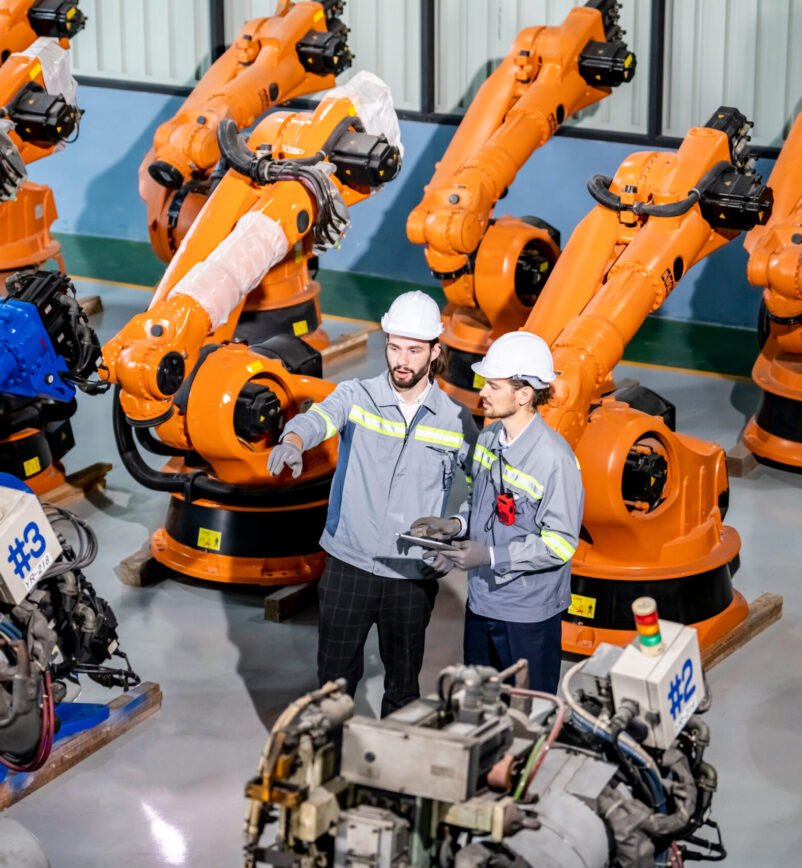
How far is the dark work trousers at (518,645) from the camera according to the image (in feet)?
17.0

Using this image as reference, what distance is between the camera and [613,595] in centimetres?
662

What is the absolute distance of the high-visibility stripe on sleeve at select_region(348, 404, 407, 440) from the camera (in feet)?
17.5

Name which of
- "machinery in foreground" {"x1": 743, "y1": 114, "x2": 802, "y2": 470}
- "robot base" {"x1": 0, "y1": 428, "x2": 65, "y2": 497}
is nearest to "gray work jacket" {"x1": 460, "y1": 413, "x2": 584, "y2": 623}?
"machinery in foreground" {"x1": 743, "y1": 114, "x2": 802, "y2": 470}

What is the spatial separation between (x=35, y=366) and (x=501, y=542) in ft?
9.77

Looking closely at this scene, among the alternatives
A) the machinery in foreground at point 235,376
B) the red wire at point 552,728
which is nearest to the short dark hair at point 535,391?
the red wire at point 552,728

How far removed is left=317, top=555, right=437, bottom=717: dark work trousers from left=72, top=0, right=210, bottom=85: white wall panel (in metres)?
8.60

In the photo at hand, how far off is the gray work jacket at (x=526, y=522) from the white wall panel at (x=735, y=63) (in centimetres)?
646

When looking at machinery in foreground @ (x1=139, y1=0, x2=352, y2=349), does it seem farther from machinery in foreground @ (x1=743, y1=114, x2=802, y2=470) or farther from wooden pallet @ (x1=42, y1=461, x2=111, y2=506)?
machinery in foreground @ (x1=743, y1=114, x2=802, y2=470)

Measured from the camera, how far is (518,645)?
5188mm

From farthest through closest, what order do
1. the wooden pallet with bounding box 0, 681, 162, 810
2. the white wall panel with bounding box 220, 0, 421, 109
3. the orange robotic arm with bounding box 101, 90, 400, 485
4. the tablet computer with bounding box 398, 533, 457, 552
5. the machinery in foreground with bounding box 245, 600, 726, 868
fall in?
the white wall panel with bounding box 220, 0, 421, 109 < the orange robotic arm with bounding box 101, 90, 400, 485 < the wooden pallet with bounding box 0, 681, 162, 810 < the tablet computer with bounding box 398, 533, 457, 552 < the machinery in foreground with bounding box 245, 600, 726, 868

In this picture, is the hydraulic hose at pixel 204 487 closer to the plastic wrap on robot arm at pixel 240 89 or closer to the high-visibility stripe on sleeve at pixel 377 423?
the high-visibility stripe on sleeve at pixel 377 423

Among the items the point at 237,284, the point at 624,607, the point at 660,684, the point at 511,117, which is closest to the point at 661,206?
the point at 624,607

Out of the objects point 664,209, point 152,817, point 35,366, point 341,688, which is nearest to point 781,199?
point 664,209

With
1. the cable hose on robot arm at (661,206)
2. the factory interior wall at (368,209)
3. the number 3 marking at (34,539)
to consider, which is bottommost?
the factory interior wall at (368,209)
